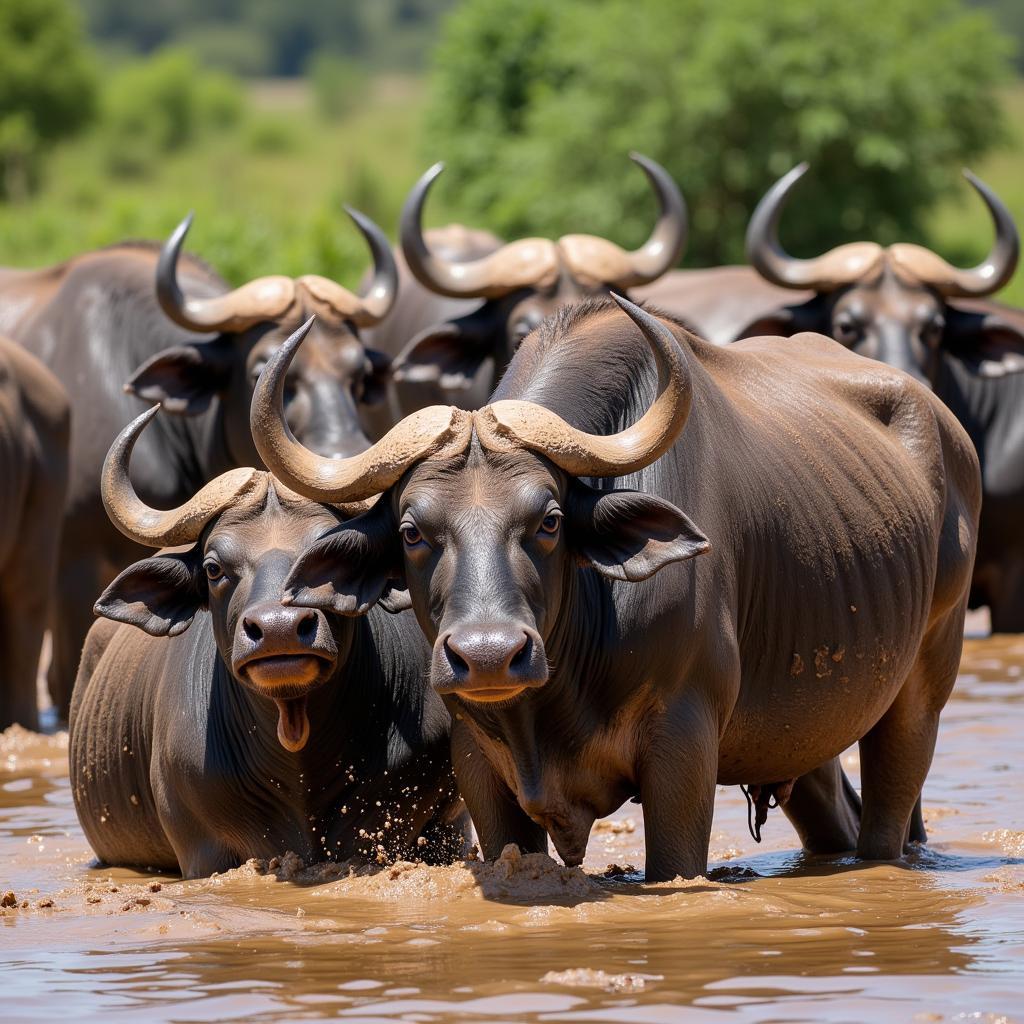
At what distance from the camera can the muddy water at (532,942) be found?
5059 mm

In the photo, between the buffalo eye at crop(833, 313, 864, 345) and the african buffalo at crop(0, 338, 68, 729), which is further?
the buffalo eye at crop(833, 313, 864, 345)

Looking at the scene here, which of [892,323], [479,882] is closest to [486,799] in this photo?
[479,882]

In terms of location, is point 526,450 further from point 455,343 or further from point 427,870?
point 455,343

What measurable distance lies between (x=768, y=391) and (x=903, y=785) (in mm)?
1464

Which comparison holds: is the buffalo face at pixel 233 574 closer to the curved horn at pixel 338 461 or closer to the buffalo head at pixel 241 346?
the curved horn at pixel 338 461

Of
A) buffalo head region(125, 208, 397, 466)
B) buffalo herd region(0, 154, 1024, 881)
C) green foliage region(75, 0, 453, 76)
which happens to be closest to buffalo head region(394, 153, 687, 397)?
buffalo head region(125, 208, 397, 466)

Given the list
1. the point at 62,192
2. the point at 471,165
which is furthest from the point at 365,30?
the point at 471,165

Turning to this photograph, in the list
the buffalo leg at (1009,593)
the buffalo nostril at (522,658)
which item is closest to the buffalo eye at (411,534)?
the buffalo nostril at (522,658)

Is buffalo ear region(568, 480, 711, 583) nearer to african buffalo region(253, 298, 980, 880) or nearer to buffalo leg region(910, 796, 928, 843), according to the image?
african buffalo region(253, 298, 980, 880)

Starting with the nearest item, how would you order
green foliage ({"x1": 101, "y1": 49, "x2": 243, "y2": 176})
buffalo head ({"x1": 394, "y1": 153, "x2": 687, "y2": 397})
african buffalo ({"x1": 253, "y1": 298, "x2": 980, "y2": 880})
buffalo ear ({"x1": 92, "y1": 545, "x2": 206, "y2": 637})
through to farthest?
african buffalo ({"x1": 253, "y1": 298, "x2": 980, "y2": 880}) < buffalo ear ({"x1": 92, "y1": 545, "x2": 206, "y2": 637}) < buffalo head ({"x1": 394, "y1": 153, "x2": 687, "y2": 397}) < green foliage ({"x1": 101, "y1": 49, "x2": 243, "y2": 176})

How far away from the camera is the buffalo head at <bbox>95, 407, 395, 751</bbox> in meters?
6.58

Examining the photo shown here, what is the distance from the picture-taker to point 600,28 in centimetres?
3291

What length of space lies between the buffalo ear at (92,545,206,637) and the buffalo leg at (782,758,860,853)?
7.45 ft

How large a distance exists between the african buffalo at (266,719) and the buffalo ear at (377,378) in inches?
194
